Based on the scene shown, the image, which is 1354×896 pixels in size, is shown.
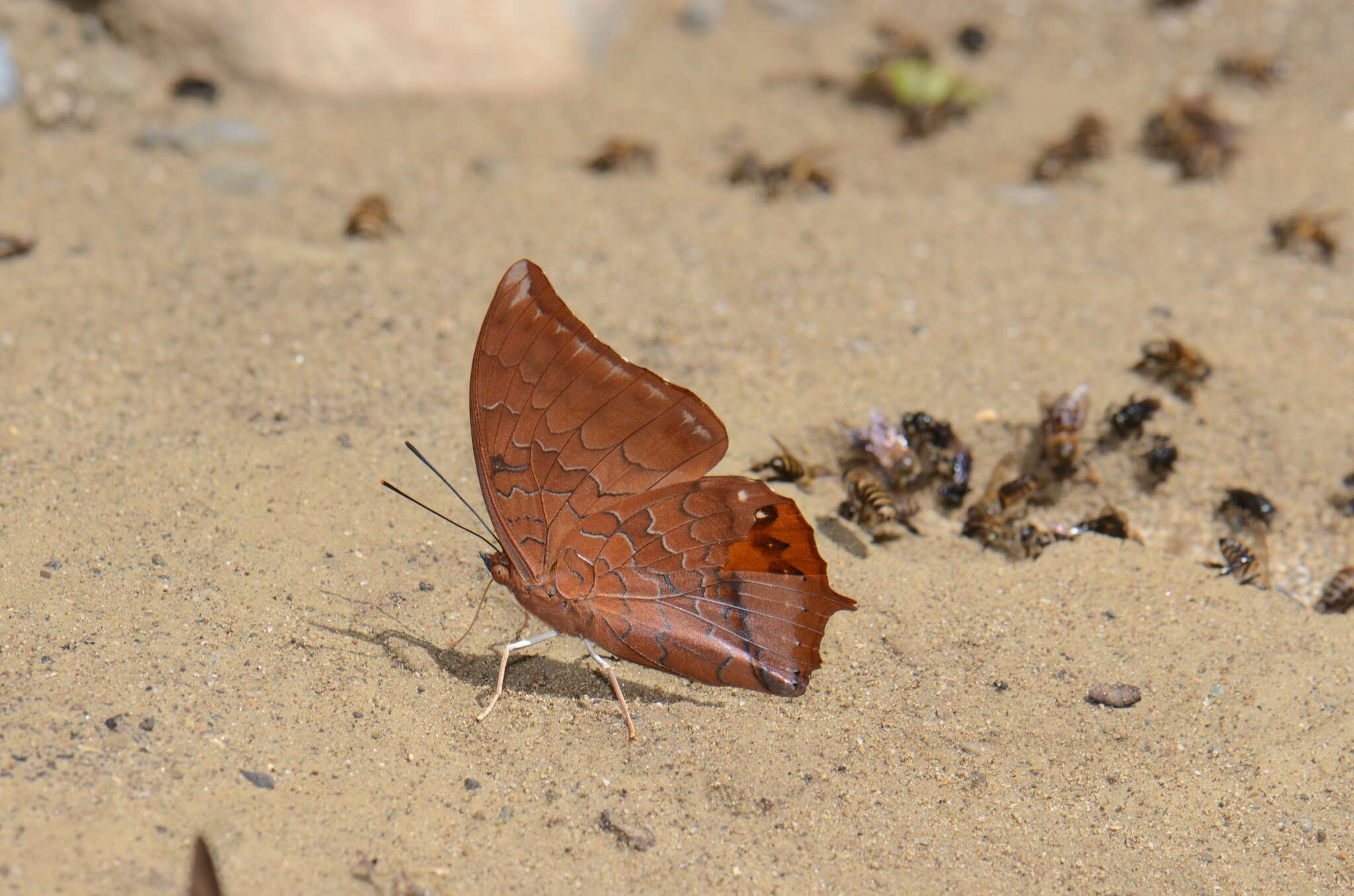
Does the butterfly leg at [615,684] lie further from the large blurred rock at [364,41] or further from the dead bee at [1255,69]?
the dead bee at [1255,69]

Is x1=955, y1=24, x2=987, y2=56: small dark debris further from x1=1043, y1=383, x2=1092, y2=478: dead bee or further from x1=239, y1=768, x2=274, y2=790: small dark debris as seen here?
x1=239, y1=768, x2=274, y2=790: small dark debris

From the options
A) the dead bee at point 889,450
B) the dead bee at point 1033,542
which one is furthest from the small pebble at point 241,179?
the dead bee at point 1033,542

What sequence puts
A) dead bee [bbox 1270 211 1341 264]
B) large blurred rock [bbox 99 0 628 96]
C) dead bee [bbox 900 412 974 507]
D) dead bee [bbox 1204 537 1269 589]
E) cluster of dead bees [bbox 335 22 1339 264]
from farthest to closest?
large blurred rock [bbox 99 0 628 96] < cluster of dead bees [bbox 335 22 1339 264] < dead bee [bbox 1270 211 1341 264] < dead bee [bbox 900 412 974 507] < dead bee [bbox 1204 537 1269 589]

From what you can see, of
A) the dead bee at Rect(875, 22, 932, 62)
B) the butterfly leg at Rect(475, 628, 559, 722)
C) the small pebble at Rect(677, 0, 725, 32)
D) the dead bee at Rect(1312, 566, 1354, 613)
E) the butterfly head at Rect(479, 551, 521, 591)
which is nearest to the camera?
the butterfly head at Rect(479, 551, 521, 591)

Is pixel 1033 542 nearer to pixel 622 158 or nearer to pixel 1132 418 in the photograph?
pixel 1132 418

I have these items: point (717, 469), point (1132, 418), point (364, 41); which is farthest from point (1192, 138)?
point (364, 41)

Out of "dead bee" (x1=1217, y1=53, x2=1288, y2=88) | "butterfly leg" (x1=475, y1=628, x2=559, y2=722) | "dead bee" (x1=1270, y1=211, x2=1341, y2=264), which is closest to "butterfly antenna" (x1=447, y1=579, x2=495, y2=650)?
"butterfly leg" (x1=475, y1=628, x2=559, y2=722)
